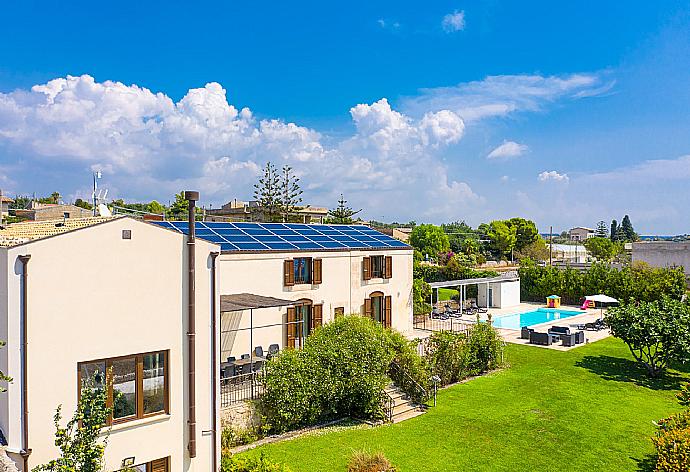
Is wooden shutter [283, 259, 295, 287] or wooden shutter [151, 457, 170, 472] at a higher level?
wooden shutter [283, 259, 295, 287]

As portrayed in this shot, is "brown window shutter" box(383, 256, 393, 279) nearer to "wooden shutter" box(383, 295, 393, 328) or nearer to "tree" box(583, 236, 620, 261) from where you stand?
"wooden shutter" box(383, 295, 393, 328)

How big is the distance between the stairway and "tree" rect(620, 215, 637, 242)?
158656 millimetres

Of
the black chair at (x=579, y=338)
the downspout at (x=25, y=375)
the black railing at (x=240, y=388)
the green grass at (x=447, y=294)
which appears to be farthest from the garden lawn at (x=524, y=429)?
the green grass at (x=447, y=294)

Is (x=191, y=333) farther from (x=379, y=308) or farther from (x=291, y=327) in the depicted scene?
(x=379, y=308)

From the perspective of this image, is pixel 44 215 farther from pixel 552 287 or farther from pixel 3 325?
pixel 552 287

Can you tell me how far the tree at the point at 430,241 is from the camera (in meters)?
81.6

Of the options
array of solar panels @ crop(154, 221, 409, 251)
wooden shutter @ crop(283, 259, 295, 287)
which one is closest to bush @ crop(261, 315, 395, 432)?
wooden shutter @ crop(283, 259, 295, 287)

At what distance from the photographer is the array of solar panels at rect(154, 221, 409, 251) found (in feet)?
77.0

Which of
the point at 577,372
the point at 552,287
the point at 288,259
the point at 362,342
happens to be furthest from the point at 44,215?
the point at 552,287

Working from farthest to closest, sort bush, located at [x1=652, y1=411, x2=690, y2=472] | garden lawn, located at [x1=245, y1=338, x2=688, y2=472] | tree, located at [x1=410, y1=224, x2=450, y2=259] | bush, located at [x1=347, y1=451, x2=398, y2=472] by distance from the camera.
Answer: tree, located at [x1=410, y1=224, x2=450, y2=259] < garden lawn, located at [x1=245, y1=338, x2=688, y2=472] < bush, located at [x1=347, y1=451, x2=398, y2=472] < bush, located at [x1=652, y1=411, x2=690, y2=472]

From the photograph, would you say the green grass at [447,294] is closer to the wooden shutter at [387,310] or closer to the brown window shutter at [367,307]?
the wooden shutter at [387,310]

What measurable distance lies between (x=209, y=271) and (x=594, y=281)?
42.4 metres

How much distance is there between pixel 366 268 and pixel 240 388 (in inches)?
440

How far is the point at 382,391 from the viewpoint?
1972 centimetres
